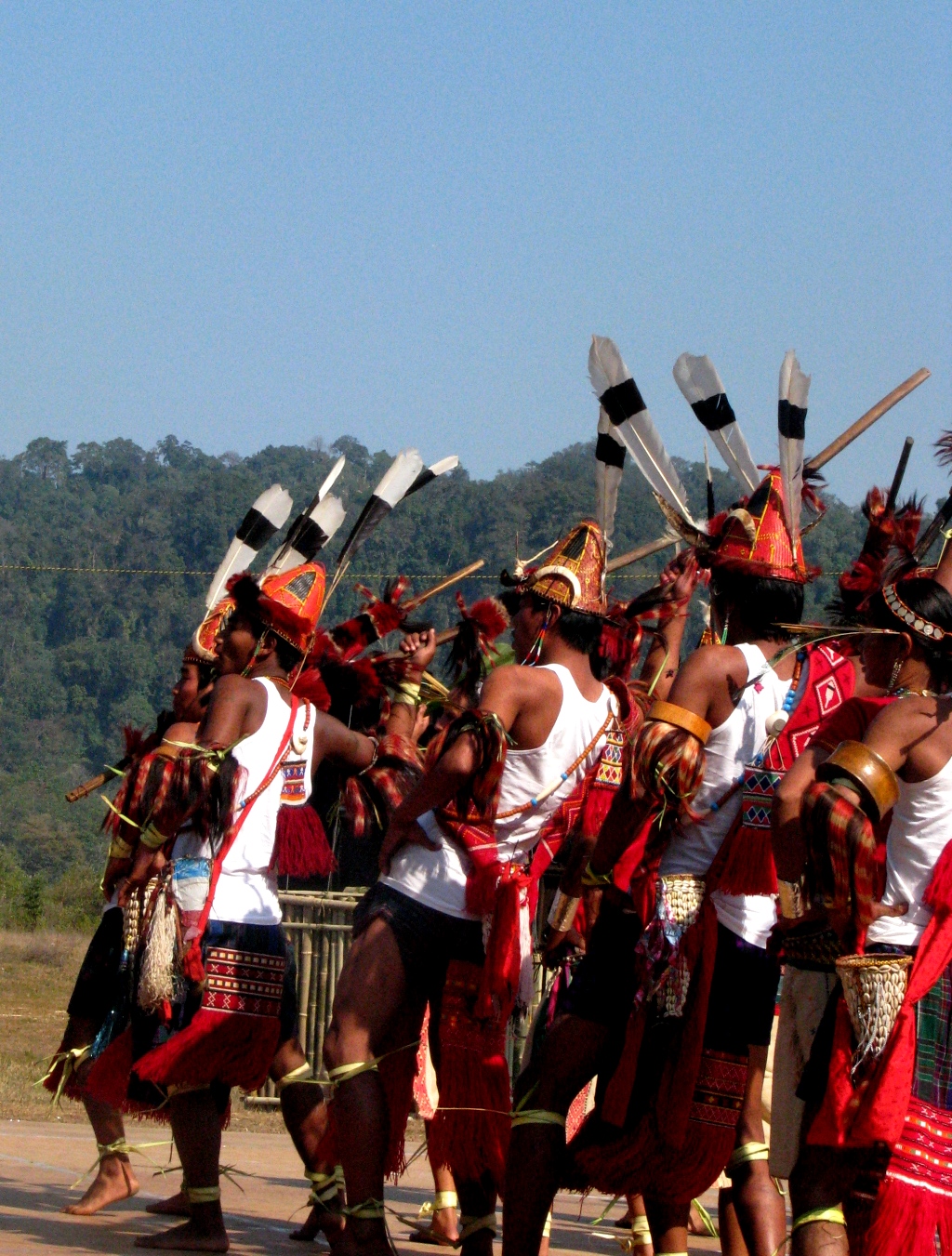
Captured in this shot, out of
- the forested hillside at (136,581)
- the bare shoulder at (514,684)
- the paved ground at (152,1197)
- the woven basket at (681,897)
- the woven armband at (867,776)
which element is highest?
the forested hillside at (136,581)

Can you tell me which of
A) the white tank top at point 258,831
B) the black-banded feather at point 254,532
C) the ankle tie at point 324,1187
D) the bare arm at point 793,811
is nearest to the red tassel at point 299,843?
the white tank top at point 258,831

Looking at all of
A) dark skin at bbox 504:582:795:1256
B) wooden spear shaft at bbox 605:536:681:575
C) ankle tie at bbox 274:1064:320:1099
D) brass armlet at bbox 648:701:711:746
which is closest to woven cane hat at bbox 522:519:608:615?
wooden spear shaft at bbox 605:536:681:575

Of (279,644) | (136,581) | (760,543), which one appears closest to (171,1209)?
(279,644)

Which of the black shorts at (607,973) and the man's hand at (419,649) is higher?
the man's hand at (419,649)

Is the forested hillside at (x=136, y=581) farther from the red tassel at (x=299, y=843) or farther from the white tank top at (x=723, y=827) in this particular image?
the white tank top at (x=723, y=827)

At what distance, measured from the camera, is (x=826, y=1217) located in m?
3.86

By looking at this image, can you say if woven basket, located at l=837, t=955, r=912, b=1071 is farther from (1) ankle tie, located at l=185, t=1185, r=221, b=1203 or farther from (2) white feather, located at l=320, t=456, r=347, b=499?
(2) white feather, located at l=320, t=456, r=347, b=499

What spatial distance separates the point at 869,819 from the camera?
3.84 metres

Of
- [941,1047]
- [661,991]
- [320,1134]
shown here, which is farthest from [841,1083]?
[320,1134]

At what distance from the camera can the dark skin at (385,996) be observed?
489 cm

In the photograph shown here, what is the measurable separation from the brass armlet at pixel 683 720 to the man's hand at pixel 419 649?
192 centimetres

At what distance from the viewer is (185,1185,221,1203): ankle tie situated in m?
5.52

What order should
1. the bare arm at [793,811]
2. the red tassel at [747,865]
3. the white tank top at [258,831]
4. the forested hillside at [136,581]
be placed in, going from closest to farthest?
the bare arm at [793,811] < the red tassel at [747,865] < the white tank top at [258,831] < the forested hillside at [136,581]

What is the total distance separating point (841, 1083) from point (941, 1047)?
22 centimetres
